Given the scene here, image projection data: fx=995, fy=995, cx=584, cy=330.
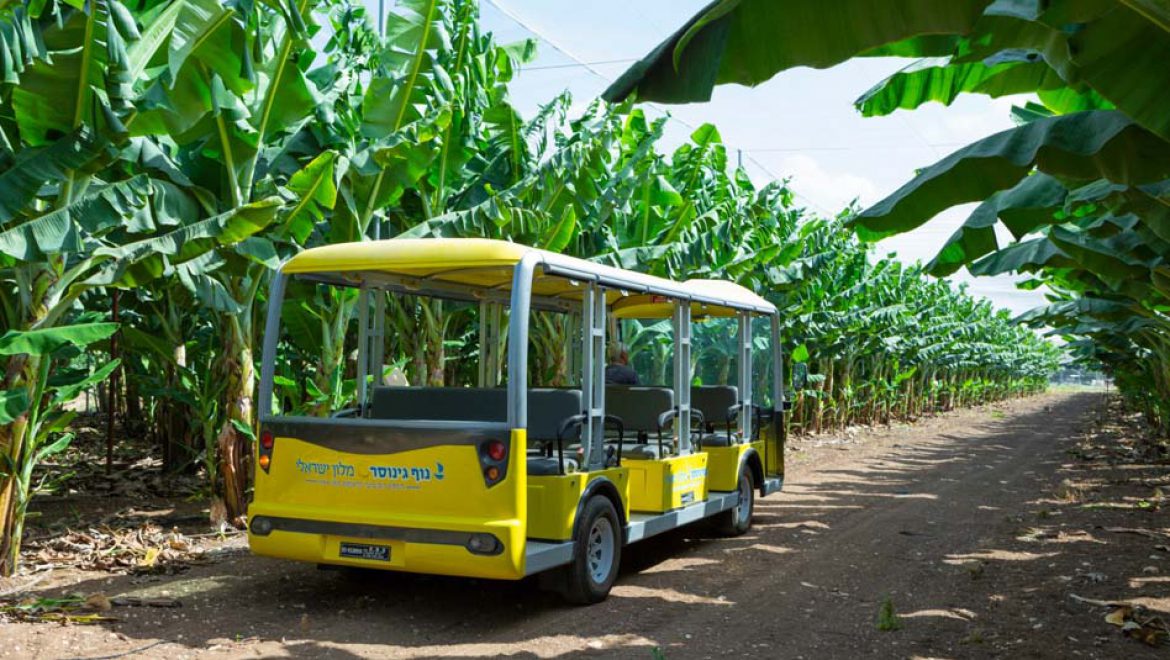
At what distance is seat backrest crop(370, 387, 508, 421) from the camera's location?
7.45m

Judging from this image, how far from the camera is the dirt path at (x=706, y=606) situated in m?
6.16

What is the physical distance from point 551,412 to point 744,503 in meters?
4.16

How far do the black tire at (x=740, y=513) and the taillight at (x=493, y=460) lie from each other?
4.53 meters

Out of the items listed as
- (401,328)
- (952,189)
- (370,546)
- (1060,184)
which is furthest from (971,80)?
(401,328)

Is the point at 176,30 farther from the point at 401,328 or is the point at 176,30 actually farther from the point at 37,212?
the point at 401,328

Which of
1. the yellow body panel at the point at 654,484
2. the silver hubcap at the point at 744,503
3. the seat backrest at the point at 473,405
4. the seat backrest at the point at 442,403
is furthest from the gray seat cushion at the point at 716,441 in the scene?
the seat backrest at the point at 442,403

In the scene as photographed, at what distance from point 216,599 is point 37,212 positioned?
342cm

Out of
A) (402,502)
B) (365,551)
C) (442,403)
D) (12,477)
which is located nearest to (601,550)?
(442,403)

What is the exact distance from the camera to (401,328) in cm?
1243

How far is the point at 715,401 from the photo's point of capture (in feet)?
35.1

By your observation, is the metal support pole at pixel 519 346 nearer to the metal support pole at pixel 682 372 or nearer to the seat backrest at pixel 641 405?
the metal support pole at pixel 682 372

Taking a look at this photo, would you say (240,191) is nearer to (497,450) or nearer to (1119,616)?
(497,450)

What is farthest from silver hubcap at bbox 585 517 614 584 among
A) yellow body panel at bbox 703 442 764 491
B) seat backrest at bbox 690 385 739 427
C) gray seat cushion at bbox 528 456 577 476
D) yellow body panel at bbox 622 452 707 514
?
seat backrest at bbox 690 385 739 427

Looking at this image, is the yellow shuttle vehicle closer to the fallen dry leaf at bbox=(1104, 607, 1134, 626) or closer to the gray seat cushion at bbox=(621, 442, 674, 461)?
the gray seat cushion at bbox=(621, 442, 674, 461)
